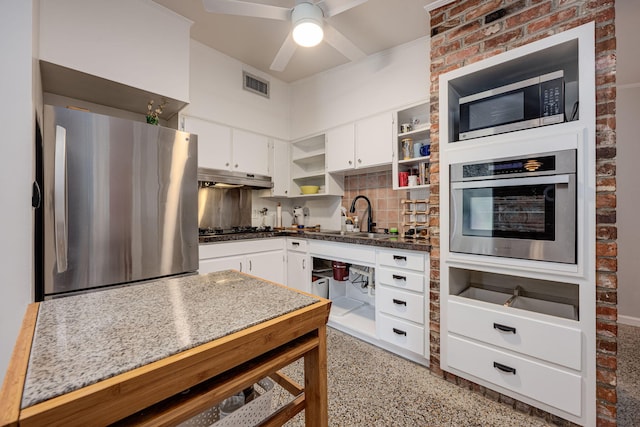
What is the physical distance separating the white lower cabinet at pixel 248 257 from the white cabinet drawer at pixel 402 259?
1.25 meters

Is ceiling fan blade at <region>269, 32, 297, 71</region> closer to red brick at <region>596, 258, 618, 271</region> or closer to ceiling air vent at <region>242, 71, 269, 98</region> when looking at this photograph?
ceiling air vent at <region>242, 71, 269, 98</region>

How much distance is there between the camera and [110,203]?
1.75m

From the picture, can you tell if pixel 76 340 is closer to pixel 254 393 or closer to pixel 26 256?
pixel 254 393

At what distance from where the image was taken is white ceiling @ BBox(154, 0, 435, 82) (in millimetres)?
2184

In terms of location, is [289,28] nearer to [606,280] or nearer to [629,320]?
[606,280]

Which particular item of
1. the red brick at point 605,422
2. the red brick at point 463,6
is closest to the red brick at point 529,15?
the red brick at point 463,6

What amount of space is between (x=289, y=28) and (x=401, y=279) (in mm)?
2432

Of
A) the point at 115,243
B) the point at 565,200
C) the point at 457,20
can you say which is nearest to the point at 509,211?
the point at 565,200

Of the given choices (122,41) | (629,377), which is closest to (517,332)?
(629,377)

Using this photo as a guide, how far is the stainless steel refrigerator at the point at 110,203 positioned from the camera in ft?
5.17

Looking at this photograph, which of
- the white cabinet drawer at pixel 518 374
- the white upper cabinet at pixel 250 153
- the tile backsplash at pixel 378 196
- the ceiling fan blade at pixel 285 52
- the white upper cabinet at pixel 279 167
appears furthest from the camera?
the white upper cabinet at pixel 279 167

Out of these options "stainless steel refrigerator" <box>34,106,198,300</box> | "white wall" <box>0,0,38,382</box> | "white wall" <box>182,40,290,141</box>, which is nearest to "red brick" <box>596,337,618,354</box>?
"stainless steel refrigerator" <box>34,106,198,300</box>

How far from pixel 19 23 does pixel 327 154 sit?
240 cm

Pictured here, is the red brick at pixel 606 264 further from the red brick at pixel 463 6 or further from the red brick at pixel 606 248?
the red brick at pixel 463 6
